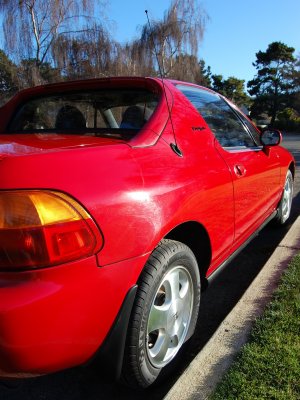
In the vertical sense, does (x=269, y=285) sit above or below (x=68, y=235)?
below

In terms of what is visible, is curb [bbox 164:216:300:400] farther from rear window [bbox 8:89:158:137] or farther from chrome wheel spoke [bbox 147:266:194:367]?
rear window [bbox 8:89:158:137]

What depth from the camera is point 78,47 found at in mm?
18656

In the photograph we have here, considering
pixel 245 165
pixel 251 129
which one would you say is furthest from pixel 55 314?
pixel 251 129

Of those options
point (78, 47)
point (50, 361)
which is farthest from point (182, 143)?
point (78, 47)

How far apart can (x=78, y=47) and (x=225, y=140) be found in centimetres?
1702

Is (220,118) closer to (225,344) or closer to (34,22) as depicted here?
(225,344)

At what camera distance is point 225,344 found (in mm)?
2441

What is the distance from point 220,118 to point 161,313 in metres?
1.69

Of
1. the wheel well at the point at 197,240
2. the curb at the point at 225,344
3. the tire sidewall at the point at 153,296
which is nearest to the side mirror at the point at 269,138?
the curb at the point at 225,344

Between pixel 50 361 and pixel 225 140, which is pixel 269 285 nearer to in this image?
pixel 225 140

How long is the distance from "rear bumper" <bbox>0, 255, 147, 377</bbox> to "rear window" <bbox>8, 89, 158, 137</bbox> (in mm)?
1189

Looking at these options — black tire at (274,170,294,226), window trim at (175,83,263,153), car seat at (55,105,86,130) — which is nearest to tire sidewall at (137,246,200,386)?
window trim at (175,83,263,153)

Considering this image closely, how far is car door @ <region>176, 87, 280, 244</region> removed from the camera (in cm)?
299

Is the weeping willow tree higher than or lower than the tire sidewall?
higher
